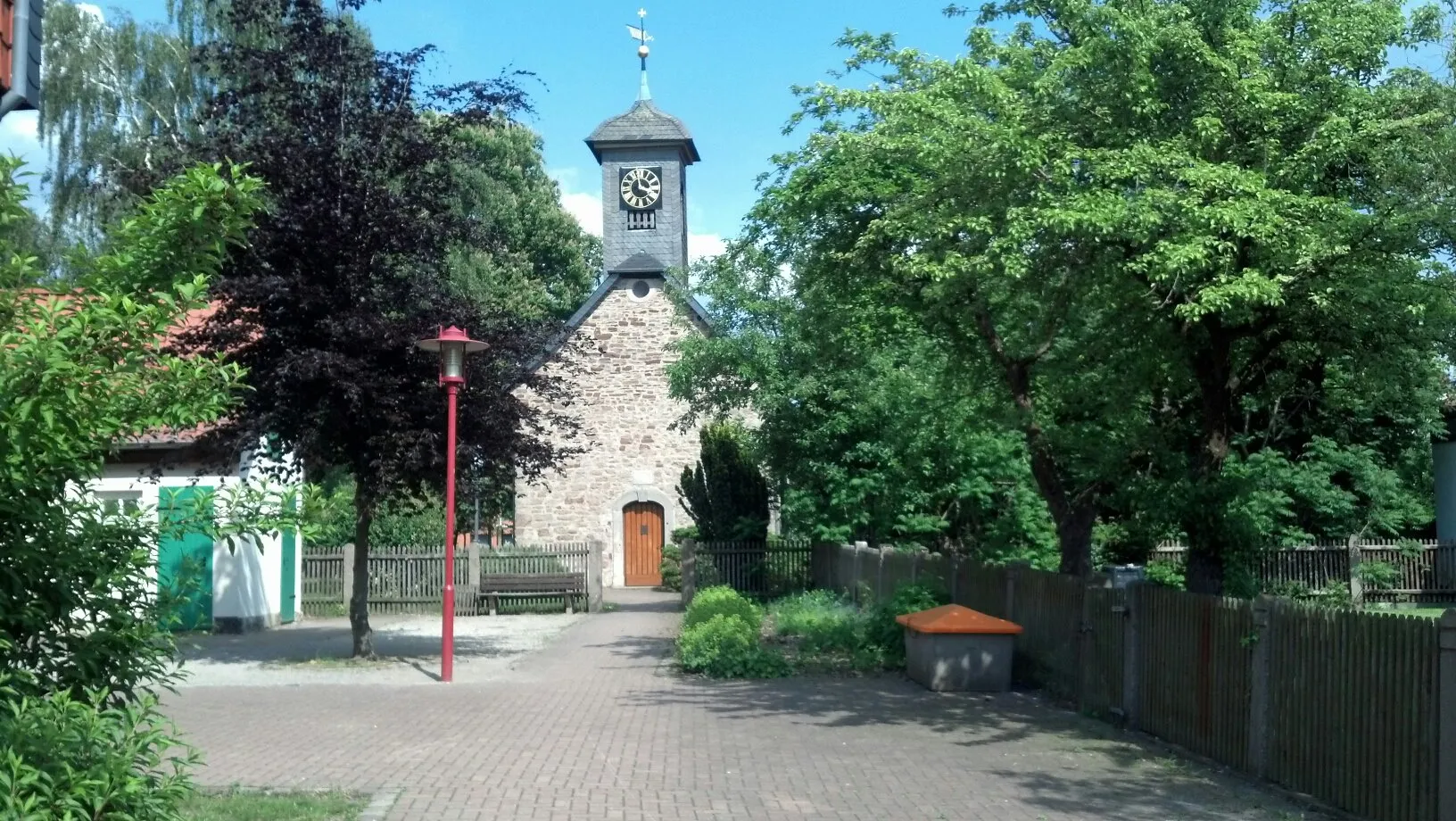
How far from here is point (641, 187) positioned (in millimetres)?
41750

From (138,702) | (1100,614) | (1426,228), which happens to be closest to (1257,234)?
(1426,228)

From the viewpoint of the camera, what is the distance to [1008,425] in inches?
619

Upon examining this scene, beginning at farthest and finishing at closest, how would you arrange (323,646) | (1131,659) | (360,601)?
(323,646)
(360,601)
(1131,659)

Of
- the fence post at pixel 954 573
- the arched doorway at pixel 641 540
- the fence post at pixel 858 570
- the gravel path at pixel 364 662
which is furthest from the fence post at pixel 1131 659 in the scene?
the arched doorway at pixel 641 540

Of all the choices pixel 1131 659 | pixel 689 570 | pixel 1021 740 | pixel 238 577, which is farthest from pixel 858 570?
pixel 1021 740

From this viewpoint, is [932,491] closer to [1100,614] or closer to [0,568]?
[1100,614]

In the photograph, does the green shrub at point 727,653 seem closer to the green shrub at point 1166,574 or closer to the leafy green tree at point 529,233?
the green shrub at point 1166,574

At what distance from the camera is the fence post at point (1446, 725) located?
24.7 ft

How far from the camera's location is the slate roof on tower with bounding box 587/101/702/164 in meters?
41.6

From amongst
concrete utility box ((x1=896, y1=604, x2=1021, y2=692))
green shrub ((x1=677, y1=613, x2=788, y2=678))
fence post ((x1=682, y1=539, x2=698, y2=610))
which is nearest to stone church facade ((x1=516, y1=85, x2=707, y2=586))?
fence post ((x1=682, y1=539, x2=698, y2=610))

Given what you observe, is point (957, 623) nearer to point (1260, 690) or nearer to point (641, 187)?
point (1260, 690)

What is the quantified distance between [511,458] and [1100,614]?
333 inches

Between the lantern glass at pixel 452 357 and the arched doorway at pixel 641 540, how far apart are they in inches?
885

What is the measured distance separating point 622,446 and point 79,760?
34301mm
